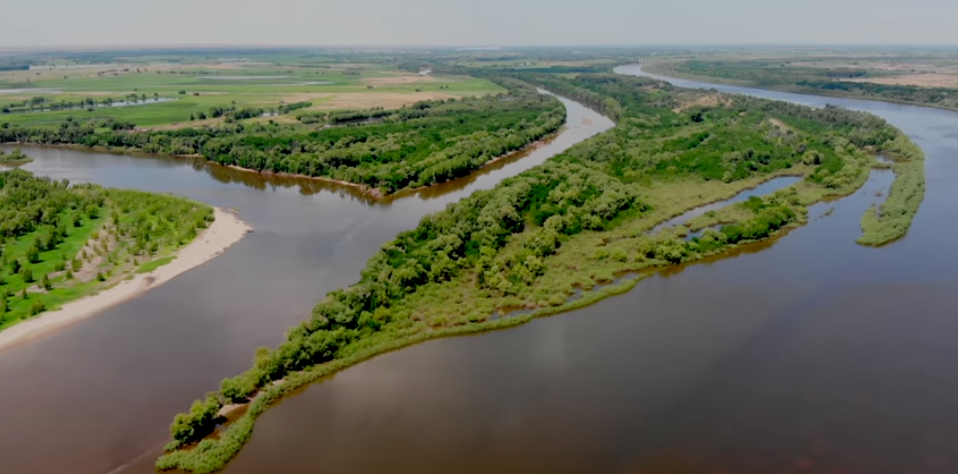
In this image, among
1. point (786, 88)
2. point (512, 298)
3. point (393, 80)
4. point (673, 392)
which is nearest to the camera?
point (673, 392)

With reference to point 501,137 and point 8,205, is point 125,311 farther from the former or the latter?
point 501,137

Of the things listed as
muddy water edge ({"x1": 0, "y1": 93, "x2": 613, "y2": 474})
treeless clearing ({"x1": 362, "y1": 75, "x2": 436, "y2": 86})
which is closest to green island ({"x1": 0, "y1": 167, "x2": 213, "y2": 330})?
muddy water edge ({"x1": 0, "y1": 93, "x2": 613, "y2": 474})

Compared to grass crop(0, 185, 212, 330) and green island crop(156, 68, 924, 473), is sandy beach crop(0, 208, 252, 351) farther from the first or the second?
green island crop(156, 68, 924, 473)

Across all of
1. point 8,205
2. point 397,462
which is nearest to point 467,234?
point 397,462

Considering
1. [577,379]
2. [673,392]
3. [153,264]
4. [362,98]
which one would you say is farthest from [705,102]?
[153,264]

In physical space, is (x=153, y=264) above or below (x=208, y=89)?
below

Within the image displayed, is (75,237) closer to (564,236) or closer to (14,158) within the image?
(564,236)
